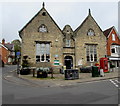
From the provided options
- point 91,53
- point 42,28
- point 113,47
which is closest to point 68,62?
point 91,53

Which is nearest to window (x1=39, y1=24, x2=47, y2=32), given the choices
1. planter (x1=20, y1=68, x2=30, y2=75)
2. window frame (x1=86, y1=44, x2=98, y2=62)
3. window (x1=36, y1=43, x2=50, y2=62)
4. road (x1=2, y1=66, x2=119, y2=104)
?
window (x1=36, y1=43, x2=50, y2=62)

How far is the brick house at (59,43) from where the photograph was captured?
2103 centimetres

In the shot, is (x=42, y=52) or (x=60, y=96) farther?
(x=42, y=52)

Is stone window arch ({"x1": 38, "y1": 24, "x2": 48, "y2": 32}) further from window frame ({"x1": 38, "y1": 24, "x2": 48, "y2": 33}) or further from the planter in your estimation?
the planter

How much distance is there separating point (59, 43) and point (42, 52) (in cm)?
333

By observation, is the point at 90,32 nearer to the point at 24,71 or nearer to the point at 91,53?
the point at 91,53

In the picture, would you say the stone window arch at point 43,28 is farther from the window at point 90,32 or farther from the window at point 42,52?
the window at point 90,32

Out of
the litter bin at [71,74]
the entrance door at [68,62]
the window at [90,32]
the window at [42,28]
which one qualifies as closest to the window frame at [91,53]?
the window at [90,32]

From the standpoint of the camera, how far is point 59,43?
2223 centimetres

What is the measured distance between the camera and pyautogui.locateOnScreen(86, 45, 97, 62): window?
942 inches

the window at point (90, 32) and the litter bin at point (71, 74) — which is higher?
the window at point (90, 32)

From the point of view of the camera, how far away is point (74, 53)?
22938mm

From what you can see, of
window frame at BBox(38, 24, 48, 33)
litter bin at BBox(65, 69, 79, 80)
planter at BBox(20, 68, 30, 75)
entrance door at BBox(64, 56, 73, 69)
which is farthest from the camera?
entrance door at BBox(64, 56, 73, 69)

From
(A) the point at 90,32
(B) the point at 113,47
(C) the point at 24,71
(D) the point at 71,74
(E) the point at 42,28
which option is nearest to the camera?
(D) the point at 71,74
